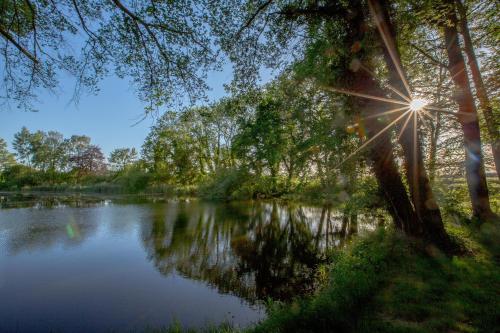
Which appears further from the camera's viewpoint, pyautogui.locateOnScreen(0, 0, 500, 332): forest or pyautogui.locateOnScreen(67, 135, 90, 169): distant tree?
pyautogui.locateOnScreen(67, 135, 90, 169): distant tree

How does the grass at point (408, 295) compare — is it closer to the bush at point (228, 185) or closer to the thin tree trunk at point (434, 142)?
the thin tree trunk at point (434, 142)

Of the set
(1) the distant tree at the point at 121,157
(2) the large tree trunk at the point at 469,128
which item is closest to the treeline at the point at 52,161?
(1) the distant tree at the point at 121,157

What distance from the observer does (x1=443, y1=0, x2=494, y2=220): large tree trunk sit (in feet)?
24.1

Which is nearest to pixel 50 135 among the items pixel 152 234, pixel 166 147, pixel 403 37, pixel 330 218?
pixel 166 147

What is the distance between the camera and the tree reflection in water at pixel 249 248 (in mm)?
7582

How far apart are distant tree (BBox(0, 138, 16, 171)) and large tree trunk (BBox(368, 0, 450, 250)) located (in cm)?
7481

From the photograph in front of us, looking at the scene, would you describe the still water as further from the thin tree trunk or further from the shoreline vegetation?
the thin tree trunk

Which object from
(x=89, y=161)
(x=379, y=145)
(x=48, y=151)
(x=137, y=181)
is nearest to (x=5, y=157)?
(x=48, y=151)

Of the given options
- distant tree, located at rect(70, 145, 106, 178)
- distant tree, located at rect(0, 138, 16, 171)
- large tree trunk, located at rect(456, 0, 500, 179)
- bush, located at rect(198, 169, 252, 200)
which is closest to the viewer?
large tree trunk, located at rect(456, 0, 500, 179)

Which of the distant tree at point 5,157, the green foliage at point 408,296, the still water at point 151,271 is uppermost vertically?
the distant tree at point 5,157

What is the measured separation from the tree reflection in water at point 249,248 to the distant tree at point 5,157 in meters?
61.0

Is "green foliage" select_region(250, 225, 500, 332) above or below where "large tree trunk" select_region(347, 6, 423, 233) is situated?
below

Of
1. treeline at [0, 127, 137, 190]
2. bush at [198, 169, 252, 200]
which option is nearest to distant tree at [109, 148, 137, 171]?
treeline at [0, 127, 137, 190]

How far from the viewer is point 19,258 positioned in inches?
385
